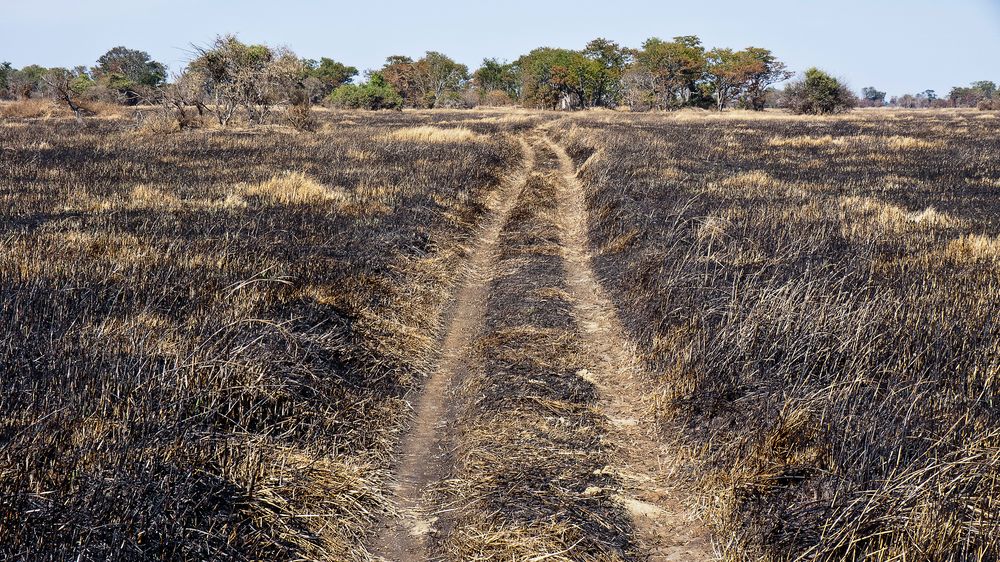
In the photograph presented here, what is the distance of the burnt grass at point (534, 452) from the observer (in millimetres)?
3826

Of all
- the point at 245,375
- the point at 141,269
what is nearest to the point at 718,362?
the point at 245,375

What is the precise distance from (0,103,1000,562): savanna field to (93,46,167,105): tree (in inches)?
1037

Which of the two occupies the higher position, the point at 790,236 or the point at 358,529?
the point at 790,236

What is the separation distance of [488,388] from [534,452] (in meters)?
1.10

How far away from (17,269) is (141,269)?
46.1 inches

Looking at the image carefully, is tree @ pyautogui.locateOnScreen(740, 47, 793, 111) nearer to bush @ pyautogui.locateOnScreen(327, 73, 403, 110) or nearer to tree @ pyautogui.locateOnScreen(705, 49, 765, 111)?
tree @ pyautogui.locateOnScreen(705, 49, 765, 111)

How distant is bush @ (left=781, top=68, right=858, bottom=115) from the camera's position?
2616 inches

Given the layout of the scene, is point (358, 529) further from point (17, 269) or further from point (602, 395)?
point (17, 269)

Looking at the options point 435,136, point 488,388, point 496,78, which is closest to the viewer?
point 488,388

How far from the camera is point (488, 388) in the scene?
575 cm

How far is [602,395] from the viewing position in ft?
19.2

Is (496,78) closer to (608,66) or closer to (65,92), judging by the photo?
(608,66)

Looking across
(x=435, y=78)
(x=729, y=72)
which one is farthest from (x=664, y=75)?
(x=435, y=78)

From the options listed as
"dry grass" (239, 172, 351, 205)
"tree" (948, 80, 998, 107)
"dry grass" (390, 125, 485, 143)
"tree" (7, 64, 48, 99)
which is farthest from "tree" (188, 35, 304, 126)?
"tree" (948, 80, 998, 107)
